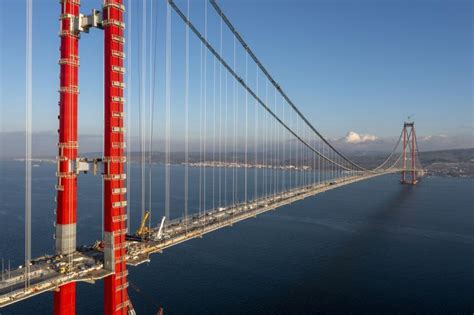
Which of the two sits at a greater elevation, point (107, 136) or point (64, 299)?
point (107, 136)

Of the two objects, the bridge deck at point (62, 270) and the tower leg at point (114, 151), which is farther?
the tower leg at point (114, 151)

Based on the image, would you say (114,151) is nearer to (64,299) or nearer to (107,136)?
(107,136)

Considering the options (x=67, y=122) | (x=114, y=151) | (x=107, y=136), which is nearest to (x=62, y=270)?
(x=114, y=151)

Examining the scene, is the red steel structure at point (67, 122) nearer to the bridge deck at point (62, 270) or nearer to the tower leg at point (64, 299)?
the bridge deck at point (62, 270)

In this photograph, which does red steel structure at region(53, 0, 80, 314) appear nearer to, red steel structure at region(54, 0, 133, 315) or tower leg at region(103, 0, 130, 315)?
red steel structure at region(54, 0, 133, 315)

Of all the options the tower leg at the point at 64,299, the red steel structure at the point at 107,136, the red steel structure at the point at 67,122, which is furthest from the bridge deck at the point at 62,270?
the red steel structure at the point at 67,122

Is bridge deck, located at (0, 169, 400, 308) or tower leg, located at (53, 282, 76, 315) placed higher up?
bridge deck, located at (0, 169, 400, 308)

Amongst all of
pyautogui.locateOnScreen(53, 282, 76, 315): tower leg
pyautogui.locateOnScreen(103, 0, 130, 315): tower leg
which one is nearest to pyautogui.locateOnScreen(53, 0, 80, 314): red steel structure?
pyautogui.locateOnScreen(103, 0, 130, 315): tower leg
